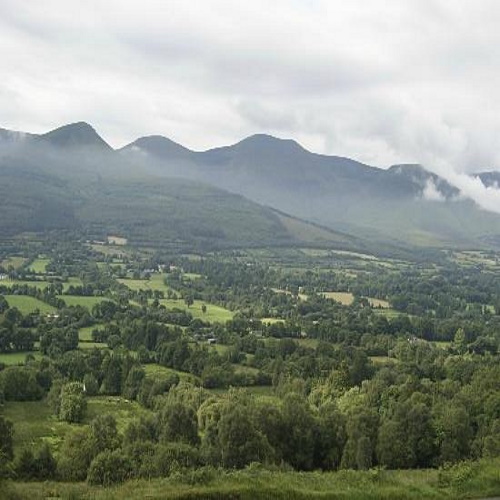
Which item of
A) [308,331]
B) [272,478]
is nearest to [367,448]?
[272,478]

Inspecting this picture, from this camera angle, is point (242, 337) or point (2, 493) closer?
point (2, 493)

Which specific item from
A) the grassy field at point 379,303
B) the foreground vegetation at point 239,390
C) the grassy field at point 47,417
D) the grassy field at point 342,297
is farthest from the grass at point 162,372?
the grassy field at point 379,303

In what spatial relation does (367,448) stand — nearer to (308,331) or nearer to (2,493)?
(2,493)

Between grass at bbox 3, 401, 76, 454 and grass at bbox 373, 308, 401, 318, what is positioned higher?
grass at bbox 373, 308, 401, 318

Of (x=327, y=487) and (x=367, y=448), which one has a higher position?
(x=327, y=487)

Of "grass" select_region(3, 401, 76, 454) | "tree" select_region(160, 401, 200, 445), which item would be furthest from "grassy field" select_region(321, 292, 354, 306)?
"tree" select_region(160, 401, 200, 445)

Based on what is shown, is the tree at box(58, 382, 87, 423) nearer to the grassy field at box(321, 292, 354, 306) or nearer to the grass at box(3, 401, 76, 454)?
the grass at box(3, 401, 76, 454)

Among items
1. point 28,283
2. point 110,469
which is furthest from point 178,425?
point 28,283

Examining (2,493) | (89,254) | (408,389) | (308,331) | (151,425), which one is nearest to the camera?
(2,493)
